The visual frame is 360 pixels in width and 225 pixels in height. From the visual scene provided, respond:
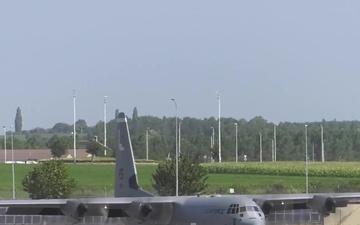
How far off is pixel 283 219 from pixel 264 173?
233ft

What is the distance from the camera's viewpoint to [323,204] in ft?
185

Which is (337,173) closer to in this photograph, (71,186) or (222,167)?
(222,167)

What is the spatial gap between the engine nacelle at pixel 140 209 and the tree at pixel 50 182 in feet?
127

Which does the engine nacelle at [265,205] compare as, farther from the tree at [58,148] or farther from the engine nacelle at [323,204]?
the tree at [58,148]

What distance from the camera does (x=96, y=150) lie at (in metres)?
195

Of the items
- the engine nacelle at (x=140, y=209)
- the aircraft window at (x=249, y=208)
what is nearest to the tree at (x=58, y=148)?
the engine nacelle at (x=140, y=209)

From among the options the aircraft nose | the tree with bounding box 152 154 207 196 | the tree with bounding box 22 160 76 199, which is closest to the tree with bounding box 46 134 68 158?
the tree with bounding box 22 160 76 199

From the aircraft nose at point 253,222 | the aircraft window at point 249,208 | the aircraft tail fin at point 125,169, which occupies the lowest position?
the aircraft nose at point 253,222

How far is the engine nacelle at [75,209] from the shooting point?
53188mm

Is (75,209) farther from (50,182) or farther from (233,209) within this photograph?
(50,182)

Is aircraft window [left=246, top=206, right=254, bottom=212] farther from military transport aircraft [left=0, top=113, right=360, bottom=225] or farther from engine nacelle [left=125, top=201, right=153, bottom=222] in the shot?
engine nacelle [left=125, top=201, right=153, bottom=222]

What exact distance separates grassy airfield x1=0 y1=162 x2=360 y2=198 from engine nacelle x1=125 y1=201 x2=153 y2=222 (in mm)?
43262

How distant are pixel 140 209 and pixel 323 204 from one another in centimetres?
956

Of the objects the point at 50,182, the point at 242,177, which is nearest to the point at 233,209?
the point at 50,182
